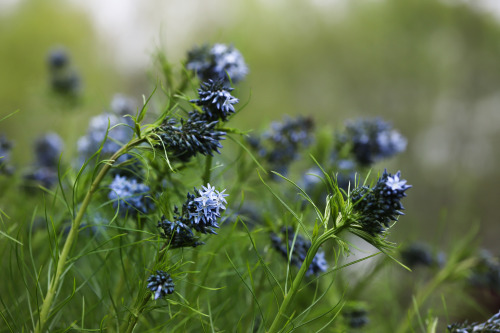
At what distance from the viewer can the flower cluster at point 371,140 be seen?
0.49 meters

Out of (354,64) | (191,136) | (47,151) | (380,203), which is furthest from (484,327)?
(354,64)

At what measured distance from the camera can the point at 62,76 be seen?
728 mm

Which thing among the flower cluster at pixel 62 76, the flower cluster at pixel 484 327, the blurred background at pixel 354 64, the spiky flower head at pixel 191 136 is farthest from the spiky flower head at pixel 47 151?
the blurred background at pixel 354 64

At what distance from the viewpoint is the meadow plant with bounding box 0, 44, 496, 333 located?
240 mm

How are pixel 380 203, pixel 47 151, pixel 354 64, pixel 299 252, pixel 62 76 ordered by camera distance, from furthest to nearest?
pixel 354 64 < pixel 62 76 < pixel 47 151 < pixel 299 252 < pixel 380 203

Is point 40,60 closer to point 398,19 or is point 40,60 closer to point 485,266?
point 398,19

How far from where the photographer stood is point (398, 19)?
2.04 metres

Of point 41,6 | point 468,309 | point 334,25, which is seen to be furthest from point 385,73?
point 41,6

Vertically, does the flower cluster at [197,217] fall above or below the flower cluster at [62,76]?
below

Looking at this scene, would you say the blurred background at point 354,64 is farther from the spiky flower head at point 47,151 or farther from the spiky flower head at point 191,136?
the spiky flower head at point 191,136

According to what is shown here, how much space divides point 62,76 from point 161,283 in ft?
2.03

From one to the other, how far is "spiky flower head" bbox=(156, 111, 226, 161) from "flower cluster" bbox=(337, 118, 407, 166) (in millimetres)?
287

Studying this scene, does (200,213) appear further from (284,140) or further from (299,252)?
(284,140)

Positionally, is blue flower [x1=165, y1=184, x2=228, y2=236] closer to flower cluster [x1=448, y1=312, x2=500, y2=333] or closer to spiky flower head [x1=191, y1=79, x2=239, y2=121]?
spiky flower head [x1=191, y1=79, x2=239, y2=121]
